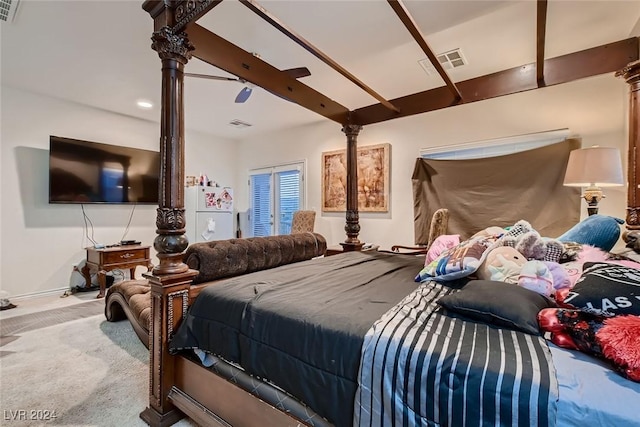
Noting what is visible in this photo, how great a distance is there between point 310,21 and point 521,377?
8.62ft

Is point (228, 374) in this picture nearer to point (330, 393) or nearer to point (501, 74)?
point (330, 393)

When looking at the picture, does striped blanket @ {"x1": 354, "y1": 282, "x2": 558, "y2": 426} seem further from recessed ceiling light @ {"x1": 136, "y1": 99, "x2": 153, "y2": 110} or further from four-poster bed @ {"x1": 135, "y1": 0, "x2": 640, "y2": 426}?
recessed ceiling light @ {"x1": 136, "y1": 99, "x2": 153, "y2": 110}

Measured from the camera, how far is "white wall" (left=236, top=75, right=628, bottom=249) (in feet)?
9.58

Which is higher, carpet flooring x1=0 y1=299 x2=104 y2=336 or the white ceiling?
the white ceiling

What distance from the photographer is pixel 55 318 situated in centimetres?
324

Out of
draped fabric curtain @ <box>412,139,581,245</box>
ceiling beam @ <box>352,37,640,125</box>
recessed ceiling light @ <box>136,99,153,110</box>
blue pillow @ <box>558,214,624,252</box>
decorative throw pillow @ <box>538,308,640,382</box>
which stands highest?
recessed ceiling light @ <box>136,99,153,110</box>

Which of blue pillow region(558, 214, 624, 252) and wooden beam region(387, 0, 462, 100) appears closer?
wooden beam region(387, 0, 462, 100)

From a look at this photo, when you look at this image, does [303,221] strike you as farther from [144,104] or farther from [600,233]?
[600,233]

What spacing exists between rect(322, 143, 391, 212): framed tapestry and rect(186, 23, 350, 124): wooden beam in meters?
1.83

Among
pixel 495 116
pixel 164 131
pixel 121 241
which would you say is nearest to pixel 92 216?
pixel 121 241

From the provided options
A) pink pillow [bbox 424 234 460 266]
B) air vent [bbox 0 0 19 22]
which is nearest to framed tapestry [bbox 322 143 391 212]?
pink pillow [bbox 424 234 460 266]

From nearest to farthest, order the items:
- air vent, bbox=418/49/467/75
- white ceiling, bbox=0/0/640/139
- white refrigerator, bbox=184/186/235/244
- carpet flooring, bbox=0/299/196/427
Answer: carpet flooring, bbox=0/299/196/427, white ceiling, bbox=0/0/640/139, air vent, bbox=418/49/467/75, white refrigerator, bbox=184/186/235/244

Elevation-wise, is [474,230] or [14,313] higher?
[474,230]

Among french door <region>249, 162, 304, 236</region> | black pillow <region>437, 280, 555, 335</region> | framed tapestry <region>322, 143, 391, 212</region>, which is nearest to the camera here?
black pillow <region>437, 280, 555, 335</region>
